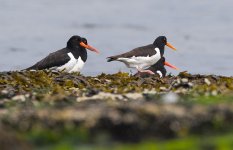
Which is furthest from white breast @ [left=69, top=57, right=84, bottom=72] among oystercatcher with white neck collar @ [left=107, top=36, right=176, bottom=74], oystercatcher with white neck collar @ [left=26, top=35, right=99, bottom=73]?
oystercatcher with white neck collar @ [left=107, top=36, right=176, bottom=74]

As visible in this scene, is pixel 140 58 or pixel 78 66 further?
pixel 140 58

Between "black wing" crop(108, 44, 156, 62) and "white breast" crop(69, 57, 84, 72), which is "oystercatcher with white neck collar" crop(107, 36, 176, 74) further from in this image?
"white breast" crop(69, 57, 84, 72)

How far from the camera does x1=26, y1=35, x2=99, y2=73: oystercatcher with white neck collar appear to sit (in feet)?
84.4

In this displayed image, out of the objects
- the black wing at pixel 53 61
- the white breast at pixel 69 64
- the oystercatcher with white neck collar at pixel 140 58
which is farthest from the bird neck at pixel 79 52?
the oystercatcher with white neck collar at pixel 140 58

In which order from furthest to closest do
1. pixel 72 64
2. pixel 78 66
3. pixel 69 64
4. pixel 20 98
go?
1. pixel 78 66
2. pixel 72 64
3. pixel 69 64
4. pixel 20 98

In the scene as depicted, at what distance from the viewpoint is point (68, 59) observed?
26.2 meters

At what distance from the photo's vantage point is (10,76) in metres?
19.1

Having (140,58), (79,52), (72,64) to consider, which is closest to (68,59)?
(72,64)

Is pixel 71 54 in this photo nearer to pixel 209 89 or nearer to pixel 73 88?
pixel 73 88

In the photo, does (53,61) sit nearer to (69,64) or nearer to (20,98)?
(69,64)

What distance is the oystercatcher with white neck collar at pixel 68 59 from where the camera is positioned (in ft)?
84.4

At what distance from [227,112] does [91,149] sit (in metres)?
1.79

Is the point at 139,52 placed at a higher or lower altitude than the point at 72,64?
higher

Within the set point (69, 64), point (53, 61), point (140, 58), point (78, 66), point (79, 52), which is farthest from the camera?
point (140, 58)
